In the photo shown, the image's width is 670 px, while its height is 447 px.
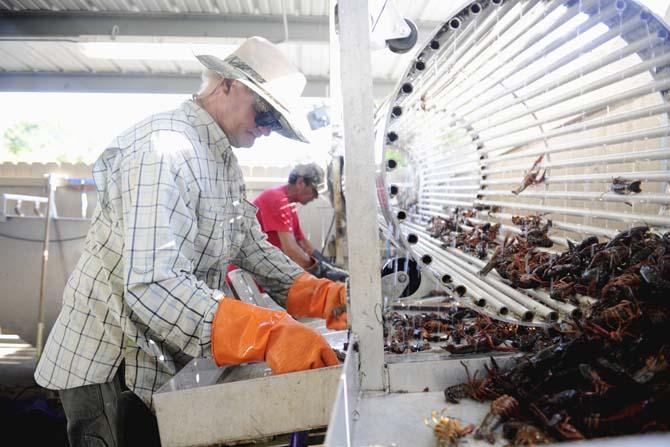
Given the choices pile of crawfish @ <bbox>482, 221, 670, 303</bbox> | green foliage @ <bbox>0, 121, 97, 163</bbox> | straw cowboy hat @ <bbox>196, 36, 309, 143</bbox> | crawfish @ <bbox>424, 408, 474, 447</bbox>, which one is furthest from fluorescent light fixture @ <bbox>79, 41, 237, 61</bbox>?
green foliage @ <bbox>0, 121, 97, 163</bbox>

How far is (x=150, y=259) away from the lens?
1.95m

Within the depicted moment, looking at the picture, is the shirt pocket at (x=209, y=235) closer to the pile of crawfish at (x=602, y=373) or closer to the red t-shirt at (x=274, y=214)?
the pile of crawfish at (x=602, y=373)

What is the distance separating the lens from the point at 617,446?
77 centimetres

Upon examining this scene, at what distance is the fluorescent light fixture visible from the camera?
269 inches

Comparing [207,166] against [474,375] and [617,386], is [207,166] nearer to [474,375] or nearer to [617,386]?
[474,375]

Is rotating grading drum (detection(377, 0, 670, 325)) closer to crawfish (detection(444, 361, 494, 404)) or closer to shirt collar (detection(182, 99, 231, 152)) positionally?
crawfish (detection(444, 361, 494, 404))

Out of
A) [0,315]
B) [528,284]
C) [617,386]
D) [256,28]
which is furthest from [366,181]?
[0,315]

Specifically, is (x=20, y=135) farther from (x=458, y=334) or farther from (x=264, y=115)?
(x=458, y=334)

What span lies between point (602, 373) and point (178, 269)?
5.29ft

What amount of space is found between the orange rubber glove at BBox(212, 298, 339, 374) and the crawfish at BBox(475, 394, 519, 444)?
0.63 metres

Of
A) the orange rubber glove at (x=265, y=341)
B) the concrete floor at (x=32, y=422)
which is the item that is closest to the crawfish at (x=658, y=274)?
the orange rubber glove at (x=265, y=341)

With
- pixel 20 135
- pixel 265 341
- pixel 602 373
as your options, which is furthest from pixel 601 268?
pixel 20 135

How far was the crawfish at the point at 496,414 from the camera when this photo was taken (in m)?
1.36

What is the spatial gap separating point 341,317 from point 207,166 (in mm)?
1088
